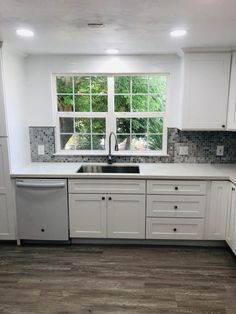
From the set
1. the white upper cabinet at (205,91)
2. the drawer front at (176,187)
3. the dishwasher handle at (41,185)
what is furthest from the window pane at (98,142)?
the white upper cabinet at (205,91)

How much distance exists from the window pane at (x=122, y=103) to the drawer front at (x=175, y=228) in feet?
4.72

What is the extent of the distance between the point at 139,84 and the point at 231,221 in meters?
1.95

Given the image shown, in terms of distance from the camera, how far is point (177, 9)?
5.41 feet

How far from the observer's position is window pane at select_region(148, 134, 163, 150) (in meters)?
3.49

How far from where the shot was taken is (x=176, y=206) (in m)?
2.90

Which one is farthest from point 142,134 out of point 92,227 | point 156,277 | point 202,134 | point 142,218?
point 156,277

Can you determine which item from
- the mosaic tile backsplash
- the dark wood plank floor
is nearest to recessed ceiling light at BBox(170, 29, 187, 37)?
the mosaic tile backsplash

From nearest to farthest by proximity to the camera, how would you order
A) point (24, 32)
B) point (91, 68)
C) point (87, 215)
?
1. point (24, 32)
2. point (87, 215)
3. point (91, 68)

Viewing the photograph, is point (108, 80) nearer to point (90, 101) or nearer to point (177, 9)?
point (90, 101)

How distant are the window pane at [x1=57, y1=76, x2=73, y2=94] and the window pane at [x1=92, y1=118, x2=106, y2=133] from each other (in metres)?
0.50

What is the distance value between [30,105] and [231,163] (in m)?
2.68

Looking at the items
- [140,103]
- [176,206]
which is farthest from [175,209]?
[140,103]

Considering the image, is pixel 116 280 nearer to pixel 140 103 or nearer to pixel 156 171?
pixel 156 171

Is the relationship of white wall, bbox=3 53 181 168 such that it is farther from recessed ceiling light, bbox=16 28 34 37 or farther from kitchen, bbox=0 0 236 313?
recessed ceiling light, bbox=16 28 34 37
